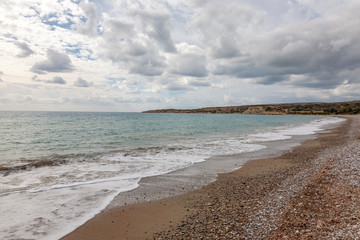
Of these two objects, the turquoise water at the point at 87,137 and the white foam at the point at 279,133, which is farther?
the white foam at the point at 279,133

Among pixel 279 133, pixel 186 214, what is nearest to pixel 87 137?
pixel 186 214

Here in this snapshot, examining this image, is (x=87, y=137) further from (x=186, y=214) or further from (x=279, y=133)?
(x=279, y=133)

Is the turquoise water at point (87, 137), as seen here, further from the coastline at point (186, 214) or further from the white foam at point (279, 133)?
the coastline at point (186, 214)

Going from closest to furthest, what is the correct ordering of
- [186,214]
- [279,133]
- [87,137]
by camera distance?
[186,214] < [87,137] < [279,133]

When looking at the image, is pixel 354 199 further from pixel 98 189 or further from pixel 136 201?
pixel 98 189

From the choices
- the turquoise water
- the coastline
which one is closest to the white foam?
the turquoise water

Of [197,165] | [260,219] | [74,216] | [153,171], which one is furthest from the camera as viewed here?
[197,165]

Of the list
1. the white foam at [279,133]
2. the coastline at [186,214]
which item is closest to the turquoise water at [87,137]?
the white foam at [279,133]

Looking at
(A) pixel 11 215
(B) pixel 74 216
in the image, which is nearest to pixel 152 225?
(B) pixel 74 216

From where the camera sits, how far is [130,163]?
14.2m

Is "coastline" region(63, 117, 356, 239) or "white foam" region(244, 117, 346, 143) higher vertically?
"coastline" region(63, 117, 356, 239)

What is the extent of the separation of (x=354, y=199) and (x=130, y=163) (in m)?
11.8

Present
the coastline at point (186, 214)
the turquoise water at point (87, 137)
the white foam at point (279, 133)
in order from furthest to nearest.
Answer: the white foam at point (279, 133)
the turquoise water at point (87, 137)
the coastline at point (186, 214)

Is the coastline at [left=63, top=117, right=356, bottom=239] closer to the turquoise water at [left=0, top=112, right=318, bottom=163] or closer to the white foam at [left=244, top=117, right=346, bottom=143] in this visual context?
the turquoise water at [left=0, top=112, right=318, bottom=163]
